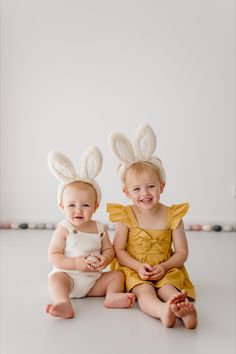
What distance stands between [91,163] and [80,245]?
0.88 feet

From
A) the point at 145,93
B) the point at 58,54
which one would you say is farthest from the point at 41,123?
the point at 145,93

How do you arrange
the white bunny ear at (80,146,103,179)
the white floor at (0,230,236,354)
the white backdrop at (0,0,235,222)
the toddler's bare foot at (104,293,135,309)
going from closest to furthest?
1. the white floor at (0,230,236,354)
2. the toddler's bare foot at (104,293,135,309)
3. the white bunny ear at (80,146,103,179)
4. the white backdrop at (0,0,235,222)

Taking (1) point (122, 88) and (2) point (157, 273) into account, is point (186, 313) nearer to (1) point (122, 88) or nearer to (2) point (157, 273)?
(2) point (157, 273)

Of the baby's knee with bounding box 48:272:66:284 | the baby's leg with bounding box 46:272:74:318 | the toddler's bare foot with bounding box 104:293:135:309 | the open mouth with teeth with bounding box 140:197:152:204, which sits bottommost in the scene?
the toddler's bare foot with bounding box 104:293:135:309

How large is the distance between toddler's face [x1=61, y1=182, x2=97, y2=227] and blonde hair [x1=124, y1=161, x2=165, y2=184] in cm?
16

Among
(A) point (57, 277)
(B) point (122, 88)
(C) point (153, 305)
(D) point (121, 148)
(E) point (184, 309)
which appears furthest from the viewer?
(B) point (122, 88)

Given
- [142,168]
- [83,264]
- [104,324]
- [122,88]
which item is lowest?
[104,324]

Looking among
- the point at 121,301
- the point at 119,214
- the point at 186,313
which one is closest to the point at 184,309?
the point at 186,313

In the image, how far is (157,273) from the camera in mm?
1858

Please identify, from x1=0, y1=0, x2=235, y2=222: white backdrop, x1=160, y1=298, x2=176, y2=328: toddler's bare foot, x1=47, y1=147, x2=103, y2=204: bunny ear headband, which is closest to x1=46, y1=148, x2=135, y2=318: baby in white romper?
x1=47, y1=147, x2=103, y2=204: bunny ear headband

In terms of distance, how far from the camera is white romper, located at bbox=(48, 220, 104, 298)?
187 centimetres

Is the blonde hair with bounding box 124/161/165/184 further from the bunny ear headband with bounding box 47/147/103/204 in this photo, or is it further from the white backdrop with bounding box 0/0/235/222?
the white backdrop with bounding box 0/0/235/222

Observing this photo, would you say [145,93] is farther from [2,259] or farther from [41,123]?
[2,259]

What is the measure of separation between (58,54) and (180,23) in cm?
67
